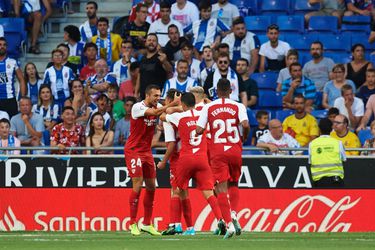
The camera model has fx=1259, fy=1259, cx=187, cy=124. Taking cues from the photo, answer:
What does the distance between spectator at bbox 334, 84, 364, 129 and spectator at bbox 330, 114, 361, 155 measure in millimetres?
941

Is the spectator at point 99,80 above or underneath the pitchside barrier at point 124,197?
above

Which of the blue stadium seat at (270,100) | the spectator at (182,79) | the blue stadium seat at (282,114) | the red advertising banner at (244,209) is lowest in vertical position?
the red advertising banner at (244,209)

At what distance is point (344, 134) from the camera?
67.2ft

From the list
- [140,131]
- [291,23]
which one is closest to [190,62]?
[291,23]

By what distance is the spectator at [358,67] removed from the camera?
22.4 metres

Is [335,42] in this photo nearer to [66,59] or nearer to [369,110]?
[369,110]

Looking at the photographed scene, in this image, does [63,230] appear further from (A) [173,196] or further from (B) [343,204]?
(B) [343,204]

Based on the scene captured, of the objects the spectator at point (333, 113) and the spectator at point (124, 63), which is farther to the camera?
the spectator at point (124, 63)

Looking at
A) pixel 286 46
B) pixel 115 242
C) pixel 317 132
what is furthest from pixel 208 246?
pixel 286 46

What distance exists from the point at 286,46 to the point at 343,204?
4212 millimetres

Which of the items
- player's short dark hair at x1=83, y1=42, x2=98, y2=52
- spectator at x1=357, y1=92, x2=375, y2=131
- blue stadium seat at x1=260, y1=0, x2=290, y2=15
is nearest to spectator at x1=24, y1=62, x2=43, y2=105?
player's short dark hair at x1=83, y1=42, x2=98, y2=52

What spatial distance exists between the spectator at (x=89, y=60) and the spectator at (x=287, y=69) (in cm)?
342

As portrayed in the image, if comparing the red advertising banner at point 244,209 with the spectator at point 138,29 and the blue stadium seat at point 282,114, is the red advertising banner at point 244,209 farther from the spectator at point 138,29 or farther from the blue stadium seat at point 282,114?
the spectator at point 138,29

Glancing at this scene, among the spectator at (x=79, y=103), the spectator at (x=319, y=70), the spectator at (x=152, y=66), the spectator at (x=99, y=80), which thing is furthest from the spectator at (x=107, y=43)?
the spectator at (x=319, y=70)
